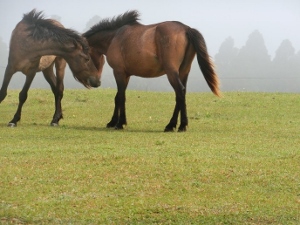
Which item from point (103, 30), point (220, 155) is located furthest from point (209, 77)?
point (220, 155)

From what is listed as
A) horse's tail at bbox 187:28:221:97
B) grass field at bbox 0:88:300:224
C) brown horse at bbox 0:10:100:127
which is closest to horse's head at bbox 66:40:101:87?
brown horse at bbox 0:10:100:127

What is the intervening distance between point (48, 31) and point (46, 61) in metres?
0.89

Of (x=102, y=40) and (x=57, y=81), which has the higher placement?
(x=102, y=40)

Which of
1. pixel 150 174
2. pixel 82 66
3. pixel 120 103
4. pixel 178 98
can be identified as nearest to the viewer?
pixel 150 174

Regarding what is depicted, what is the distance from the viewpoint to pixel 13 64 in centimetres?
Result: 1494

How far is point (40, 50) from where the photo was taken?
1498 centimetres

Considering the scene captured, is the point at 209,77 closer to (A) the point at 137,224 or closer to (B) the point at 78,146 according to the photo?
(B) the point at 78,146

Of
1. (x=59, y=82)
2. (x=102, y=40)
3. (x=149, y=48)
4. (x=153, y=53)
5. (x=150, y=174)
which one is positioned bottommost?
(x=150, y=174)

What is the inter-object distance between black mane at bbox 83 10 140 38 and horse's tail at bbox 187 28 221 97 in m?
1.80

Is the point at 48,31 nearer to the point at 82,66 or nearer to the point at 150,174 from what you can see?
the point at 82,66

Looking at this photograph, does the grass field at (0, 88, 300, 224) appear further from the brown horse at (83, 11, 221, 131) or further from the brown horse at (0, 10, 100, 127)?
the brown horse at (0, 10, 100, 127)

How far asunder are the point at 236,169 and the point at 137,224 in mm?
2706

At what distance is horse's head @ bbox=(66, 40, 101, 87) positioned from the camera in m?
15.2

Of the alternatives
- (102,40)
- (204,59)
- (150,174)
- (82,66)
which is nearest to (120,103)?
(82,66)
